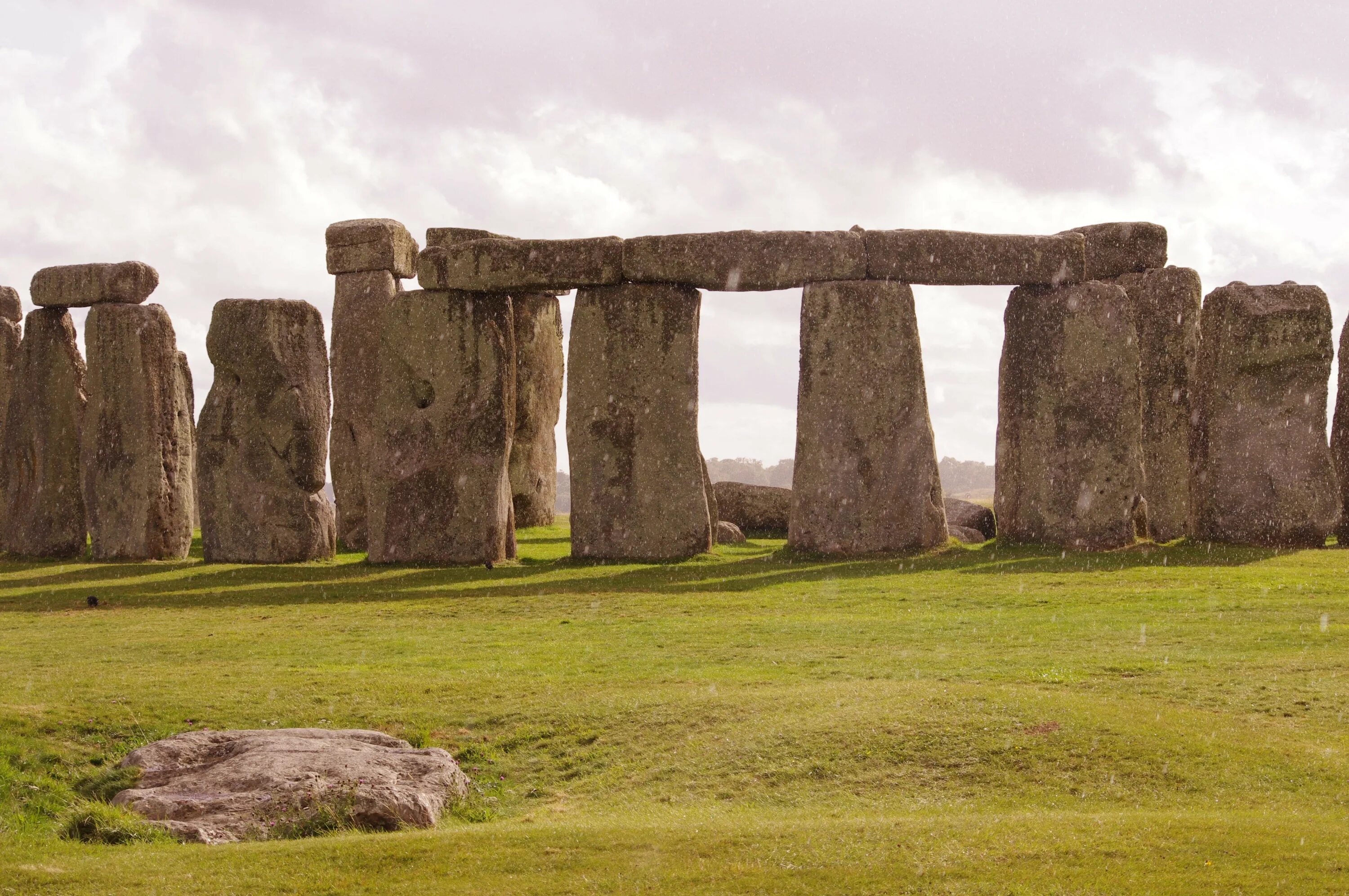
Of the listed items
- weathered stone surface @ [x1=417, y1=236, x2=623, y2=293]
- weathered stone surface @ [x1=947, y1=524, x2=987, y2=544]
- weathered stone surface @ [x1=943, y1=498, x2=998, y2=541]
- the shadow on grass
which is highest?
weathered stone surface @ [x1=417, y1=236, x2=623, y2=293]

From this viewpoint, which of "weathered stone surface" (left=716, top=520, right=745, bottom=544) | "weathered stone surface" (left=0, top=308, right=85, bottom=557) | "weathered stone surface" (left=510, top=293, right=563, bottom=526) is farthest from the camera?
"weathered stone surface" (left=510, top=293, right=563, bottom=526)

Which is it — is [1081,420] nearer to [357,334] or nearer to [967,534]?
[967,534]

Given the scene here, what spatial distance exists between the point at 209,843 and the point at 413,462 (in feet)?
42.2

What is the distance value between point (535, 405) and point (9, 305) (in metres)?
9.42

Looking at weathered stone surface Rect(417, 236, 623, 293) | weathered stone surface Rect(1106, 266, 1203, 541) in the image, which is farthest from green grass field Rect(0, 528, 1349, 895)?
weathered stone surface Rect(1106, 266, 1203, 541)

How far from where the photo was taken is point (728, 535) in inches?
1067

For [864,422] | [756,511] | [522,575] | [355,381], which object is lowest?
[522,575]

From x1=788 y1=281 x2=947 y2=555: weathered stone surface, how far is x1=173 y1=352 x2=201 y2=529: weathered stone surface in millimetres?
9191

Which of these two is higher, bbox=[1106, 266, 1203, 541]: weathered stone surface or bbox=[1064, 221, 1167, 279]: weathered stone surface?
bbox=[1064, 221, 1167, 279]: weathered stone surface

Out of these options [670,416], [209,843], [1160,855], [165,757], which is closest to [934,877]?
[1160,855]

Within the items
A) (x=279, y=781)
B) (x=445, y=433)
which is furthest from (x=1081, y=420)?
(x=279, y=781)

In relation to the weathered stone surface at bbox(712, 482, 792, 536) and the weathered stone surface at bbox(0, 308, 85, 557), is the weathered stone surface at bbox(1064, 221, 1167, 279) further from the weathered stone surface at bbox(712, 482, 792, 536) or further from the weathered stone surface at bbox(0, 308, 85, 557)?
the weathered stone surface at bbox(0, 308, 85, 557)

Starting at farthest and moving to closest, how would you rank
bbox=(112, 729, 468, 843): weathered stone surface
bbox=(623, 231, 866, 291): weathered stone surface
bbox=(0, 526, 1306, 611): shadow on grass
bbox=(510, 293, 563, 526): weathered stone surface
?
bbox=(510, 293, 563, 526): weathered stone surface → bbox=(623, 231, 866, 291): weathered stone surface → bbox=(0, 526, 1306, 611): shadow on grass → bbox=(112, 729, 468, 843): weathered stone surface

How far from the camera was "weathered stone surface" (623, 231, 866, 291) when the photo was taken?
2247 cm
